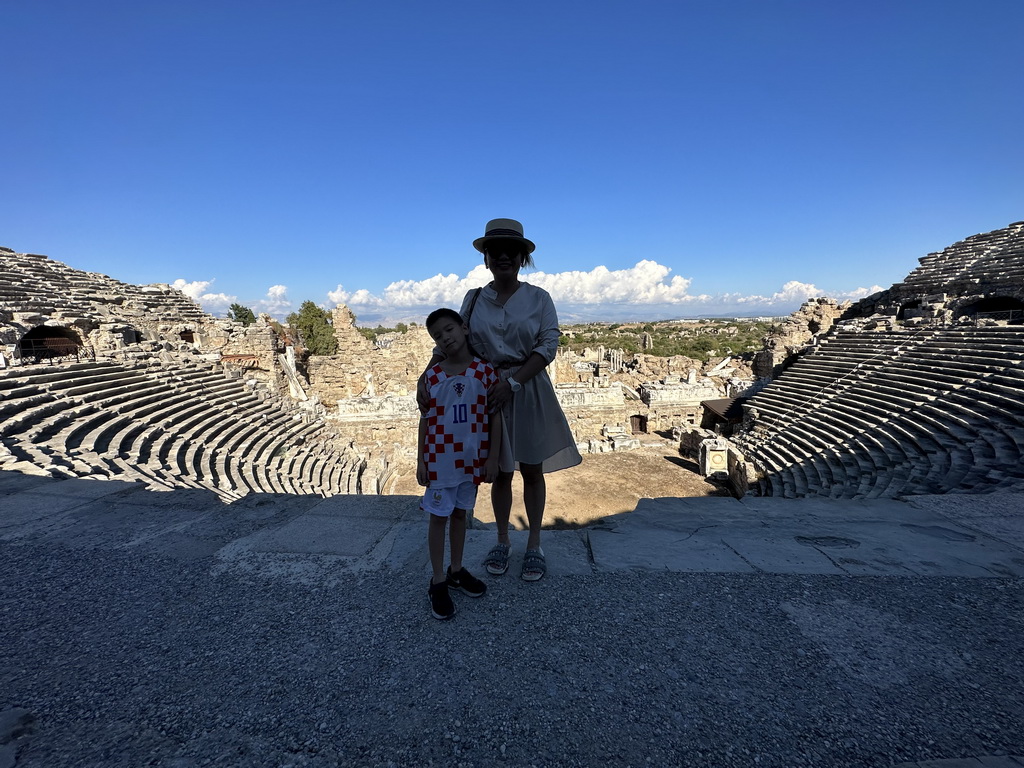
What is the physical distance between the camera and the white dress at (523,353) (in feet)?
7.29

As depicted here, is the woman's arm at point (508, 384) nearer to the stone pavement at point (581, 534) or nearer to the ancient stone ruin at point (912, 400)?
the stone pavement at point (581, 534)

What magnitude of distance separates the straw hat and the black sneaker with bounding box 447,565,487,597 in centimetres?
Result: 159

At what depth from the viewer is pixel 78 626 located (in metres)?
1.86

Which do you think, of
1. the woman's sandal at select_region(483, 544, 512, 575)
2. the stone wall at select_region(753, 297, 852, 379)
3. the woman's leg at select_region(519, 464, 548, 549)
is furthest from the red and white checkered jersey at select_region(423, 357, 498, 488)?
the stone wall at select_region(753, 297, 852, 379)

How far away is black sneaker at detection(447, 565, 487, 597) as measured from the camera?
2.07m

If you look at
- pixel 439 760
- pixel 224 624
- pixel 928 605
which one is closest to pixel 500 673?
pixel 439 760

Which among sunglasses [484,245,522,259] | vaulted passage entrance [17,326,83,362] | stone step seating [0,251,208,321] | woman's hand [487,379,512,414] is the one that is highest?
stone step seating [0,251,208,321]

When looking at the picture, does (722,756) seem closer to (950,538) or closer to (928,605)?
(928,605)

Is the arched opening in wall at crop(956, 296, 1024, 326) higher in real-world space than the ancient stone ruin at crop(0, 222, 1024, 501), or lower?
higher

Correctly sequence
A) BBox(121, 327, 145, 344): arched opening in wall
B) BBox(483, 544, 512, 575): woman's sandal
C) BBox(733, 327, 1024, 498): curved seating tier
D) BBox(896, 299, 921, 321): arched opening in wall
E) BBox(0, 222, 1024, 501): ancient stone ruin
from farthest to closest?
BBox(896, 299, 921, 321): arched opening in wall
BBox(121, 327, 145, 344): arched opening in wall
BBox(0, 222, 1024, 501): ancient stone ruin
BBox(733, 327, 1024, 498): curved seating tier
BBox(483, 544, 512, 575): woman's sandal

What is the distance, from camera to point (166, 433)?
7.73m

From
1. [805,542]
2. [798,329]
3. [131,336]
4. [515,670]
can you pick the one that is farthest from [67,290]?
[798,329]

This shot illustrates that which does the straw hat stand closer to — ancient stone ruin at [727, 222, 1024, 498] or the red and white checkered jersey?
the red and white checkered jersey

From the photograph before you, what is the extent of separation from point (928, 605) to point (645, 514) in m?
1.66
